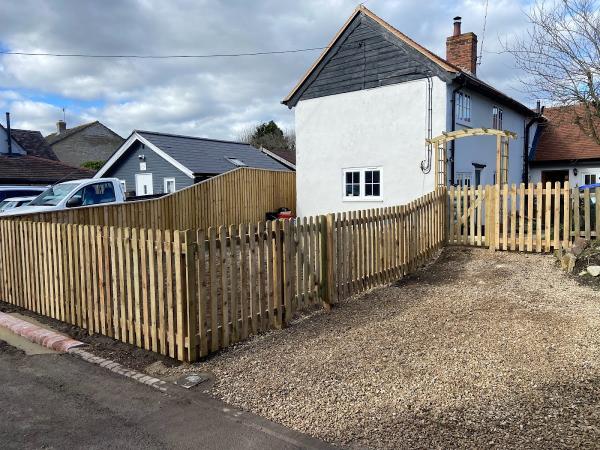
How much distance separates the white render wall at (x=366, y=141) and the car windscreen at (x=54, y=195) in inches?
333

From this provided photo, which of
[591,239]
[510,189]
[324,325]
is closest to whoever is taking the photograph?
[324,325]

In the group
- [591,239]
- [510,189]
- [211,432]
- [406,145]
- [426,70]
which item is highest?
[426,70]

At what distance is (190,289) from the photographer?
15.7 ft

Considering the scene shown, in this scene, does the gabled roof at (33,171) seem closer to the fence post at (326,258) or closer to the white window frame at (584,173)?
the fence post at (326,258)

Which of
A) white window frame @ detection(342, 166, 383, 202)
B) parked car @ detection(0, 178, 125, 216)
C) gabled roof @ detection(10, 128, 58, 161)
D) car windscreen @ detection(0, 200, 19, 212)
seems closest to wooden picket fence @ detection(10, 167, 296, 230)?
parked car @ detection(0, 178, 125, 216)

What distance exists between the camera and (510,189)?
1048 cm

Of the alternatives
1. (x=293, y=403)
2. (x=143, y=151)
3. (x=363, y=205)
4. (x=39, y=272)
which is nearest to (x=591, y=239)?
(x=363, y=205)

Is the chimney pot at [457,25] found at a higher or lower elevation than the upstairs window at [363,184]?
higher

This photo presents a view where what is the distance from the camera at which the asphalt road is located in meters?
3.46

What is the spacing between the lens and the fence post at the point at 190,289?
4.77m

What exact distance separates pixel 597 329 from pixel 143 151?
876 inches

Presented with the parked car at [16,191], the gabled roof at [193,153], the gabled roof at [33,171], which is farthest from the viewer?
the gabled roof at [33,171]

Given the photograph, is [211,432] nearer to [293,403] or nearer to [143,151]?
[293,403]

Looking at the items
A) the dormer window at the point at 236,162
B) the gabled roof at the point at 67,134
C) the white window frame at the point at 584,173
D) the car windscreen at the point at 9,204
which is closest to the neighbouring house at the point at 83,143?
the gabled roof at the point at 67,134
